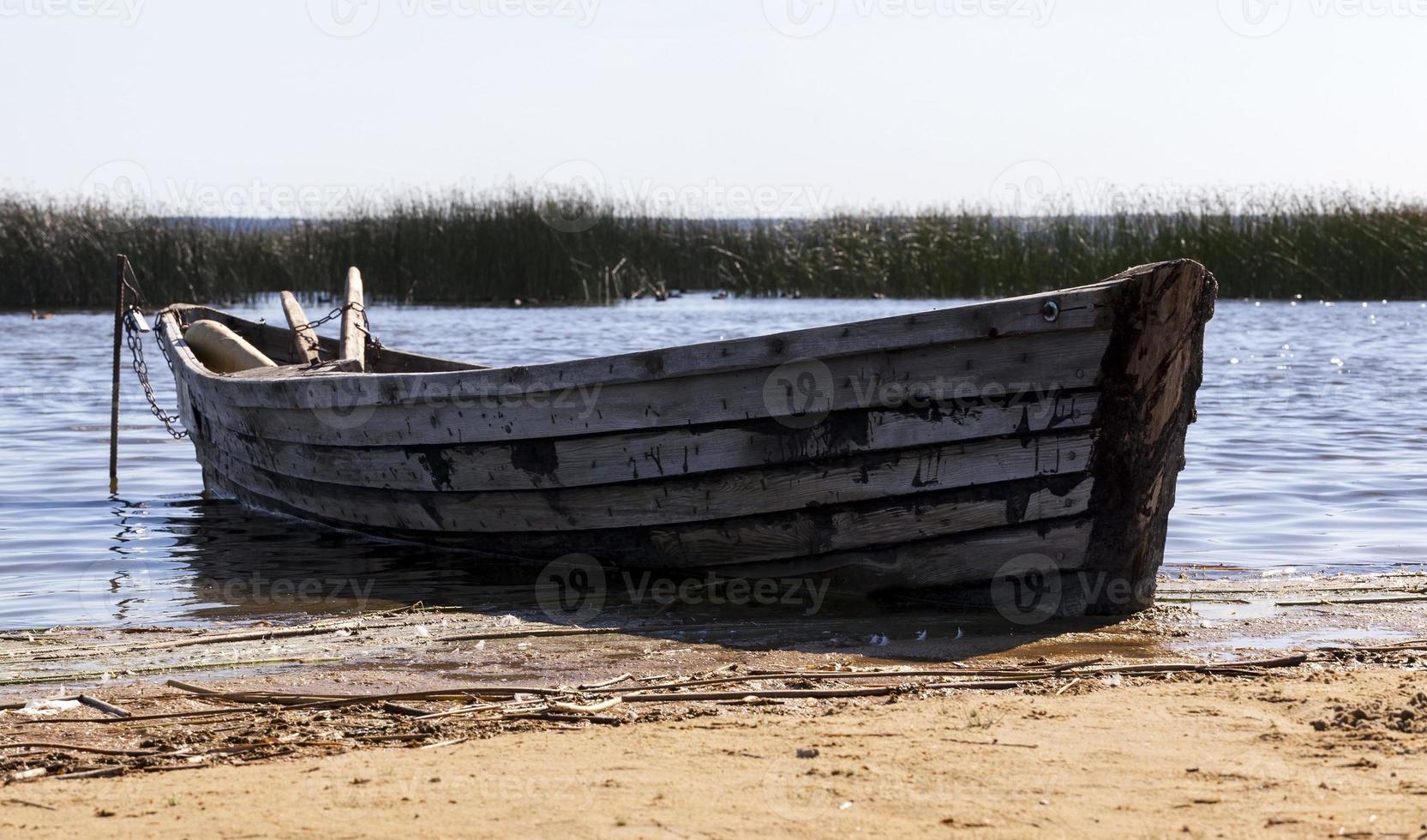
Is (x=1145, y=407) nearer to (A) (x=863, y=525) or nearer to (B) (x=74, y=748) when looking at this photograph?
(A) (x=863, y=525)

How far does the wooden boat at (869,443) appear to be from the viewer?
4328 millimetres

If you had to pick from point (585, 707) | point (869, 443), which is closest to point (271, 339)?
point (869, 443)

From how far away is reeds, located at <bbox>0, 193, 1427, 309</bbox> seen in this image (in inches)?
936

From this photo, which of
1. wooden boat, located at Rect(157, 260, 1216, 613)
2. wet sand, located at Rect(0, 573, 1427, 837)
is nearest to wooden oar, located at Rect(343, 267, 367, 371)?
wooden boat, located at Rect(157, 260, 1216, 613)

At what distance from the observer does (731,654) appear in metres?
4.39

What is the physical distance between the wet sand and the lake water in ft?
3.25

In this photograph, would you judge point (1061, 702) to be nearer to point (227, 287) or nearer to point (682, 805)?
point (682, 805)

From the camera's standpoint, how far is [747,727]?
3.38 metres

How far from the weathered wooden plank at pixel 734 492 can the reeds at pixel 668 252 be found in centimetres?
1836

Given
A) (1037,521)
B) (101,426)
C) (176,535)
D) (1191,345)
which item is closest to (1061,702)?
(1037,521)

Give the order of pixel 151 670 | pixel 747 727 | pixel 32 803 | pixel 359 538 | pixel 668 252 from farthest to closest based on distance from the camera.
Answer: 1. pixel 668 252
2. pixel 359 538
3. pixel 151 670
4. pixel 747 727
5. pixel 32 803

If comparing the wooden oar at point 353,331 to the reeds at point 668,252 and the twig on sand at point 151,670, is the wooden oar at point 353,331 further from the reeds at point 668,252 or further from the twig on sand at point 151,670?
the reeds at point 668,252

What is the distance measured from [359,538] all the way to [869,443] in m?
3.29

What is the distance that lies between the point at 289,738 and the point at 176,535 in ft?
14.5
